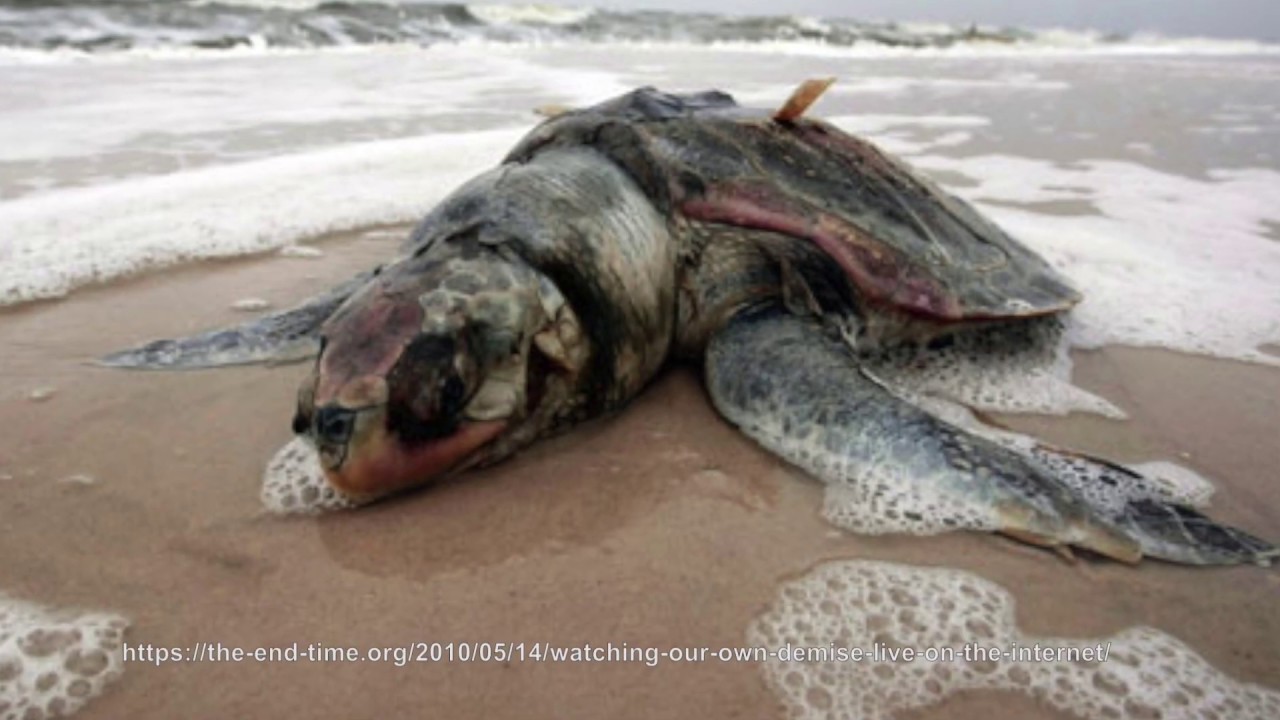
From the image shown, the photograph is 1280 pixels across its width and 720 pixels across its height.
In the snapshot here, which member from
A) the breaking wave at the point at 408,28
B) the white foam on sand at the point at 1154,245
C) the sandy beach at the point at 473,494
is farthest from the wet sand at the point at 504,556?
the breaking wave at the point at 408,28

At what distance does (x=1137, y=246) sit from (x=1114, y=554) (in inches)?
101

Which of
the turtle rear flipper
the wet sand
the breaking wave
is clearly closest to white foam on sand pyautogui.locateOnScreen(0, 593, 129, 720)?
the wet sand

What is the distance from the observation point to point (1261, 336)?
272cm

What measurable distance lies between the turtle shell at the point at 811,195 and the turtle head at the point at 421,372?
74 centimetres

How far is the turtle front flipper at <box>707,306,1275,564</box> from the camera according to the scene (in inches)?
61.9

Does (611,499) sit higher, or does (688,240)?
(688,240)

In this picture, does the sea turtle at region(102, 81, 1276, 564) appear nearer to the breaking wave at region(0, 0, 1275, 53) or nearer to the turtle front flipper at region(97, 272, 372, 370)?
the turtle front flipper at region(97, 272, 372, 370)

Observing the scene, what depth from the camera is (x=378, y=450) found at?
1521 millimetres

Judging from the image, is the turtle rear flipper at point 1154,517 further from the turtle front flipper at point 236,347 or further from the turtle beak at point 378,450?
the turtle front flipper at point 236,347

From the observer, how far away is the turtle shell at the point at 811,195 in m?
2.25

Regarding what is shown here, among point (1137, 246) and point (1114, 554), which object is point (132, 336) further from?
point (1137, 246)

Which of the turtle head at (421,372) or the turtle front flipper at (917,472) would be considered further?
the turtle front flipper at (917,472)

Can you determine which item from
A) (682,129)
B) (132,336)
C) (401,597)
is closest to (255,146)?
(132,336)

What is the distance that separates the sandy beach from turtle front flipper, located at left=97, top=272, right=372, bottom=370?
0.19 ft
